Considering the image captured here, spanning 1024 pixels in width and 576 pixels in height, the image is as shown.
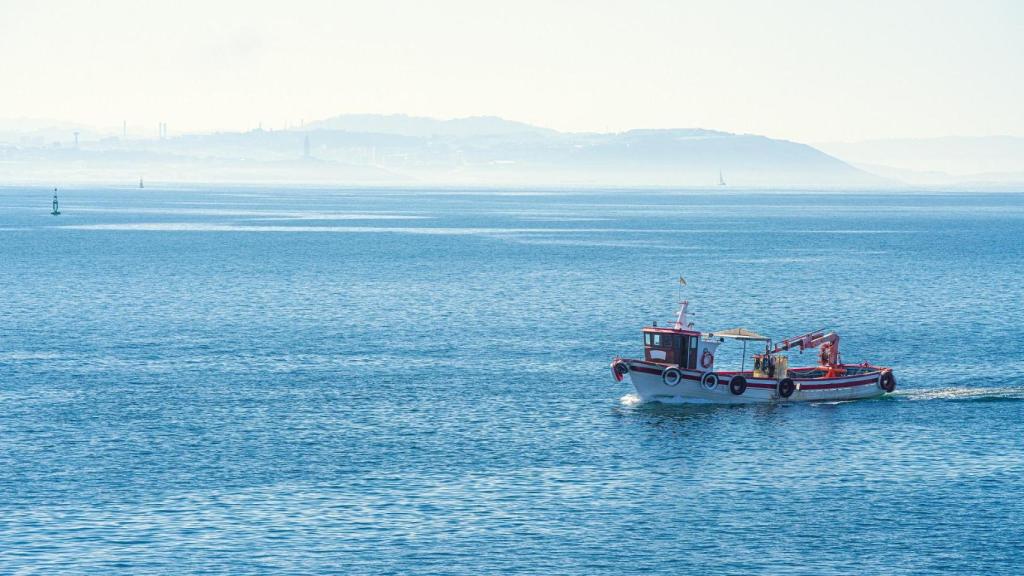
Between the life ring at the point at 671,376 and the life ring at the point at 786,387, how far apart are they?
20.6 feet

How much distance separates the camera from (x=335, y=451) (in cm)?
7394

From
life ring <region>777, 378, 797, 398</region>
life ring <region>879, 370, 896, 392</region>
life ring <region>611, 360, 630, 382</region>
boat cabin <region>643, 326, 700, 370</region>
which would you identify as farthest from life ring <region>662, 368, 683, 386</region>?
life ring <region>879, 370, 896, 392</region>

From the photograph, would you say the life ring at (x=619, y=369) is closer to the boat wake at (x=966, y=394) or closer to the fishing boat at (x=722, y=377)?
the fishing boat at (x=722, y=377)

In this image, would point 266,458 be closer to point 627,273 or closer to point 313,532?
point 313,532

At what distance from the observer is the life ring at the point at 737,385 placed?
8869cm

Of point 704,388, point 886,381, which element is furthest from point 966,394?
point 704,388

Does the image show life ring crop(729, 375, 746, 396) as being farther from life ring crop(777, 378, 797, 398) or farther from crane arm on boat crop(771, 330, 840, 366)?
crane arm on boat crop(771, 330, 840, 366)

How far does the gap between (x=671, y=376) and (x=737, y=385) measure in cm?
409

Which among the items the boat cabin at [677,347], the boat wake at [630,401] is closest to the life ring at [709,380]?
the boat cabin at [677,347]

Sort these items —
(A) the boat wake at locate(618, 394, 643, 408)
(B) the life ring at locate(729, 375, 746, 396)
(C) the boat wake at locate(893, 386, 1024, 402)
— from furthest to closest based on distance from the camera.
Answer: (C) the boat wake at locate(893, 386, 1024, 402), (A) the boat wake at locate(618, 394, 643, 408), (B) the life ring at locate(729, 375, 746, 396)

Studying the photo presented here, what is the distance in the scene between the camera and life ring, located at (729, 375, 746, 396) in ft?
291

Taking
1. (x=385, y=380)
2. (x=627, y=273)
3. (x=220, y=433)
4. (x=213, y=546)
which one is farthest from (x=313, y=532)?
(x=627, y=273)

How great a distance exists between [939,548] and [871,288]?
368 ft

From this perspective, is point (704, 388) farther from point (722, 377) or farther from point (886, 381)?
point (886, 381)
